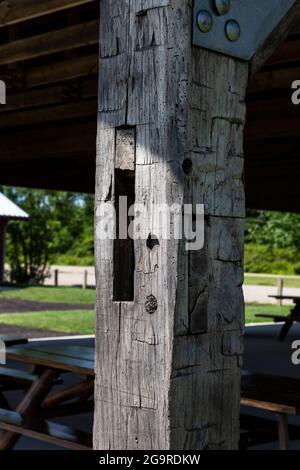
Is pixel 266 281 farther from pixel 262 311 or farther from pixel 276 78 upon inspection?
pixel 276 78

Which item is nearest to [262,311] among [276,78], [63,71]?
[276,78]

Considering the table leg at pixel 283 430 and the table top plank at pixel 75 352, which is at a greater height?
the table top plank at pixel 75 352

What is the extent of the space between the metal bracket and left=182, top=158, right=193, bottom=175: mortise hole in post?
1.03 ft

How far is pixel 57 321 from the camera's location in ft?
47.2

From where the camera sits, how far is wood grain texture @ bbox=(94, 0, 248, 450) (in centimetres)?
198

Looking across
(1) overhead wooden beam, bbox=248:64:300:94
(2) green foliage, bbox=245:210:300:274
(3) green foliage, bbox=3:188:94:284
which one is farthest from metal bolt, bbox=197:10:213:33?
(2) green foliage, bbox=245:210:300:274

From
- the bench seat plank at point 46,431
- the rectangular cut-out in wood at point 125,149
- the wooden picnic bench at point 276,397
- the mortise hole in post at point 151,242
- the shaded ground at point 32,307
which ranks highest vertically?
the rectangular cut-out in wood at point 125,149

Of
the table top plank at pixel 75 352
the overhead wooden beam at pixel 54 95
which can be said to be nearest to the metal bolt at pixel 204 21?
the table top plank at pixel 75 352

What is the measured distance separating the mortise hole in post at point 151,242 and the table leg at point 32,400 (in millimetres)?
2995

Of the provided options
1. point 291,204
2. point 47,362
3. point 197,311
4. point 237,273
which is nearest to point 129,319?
point 197,311

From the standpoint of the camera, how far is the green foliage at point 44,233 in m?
30.3

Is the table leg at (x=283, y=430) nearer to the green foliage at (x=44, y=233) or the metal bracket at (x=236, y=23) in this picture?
the metal bracket at (x=236, y=23)

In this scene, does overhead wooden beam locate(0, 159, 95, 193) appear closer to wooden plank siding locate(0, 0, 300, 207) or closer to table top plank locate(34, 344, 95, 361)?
wooden plank siding locate(0, 0, 300, 207)
